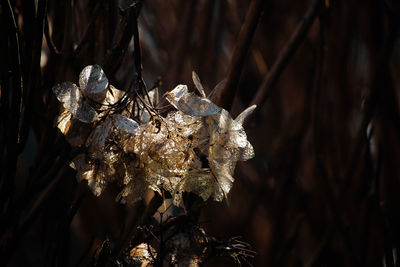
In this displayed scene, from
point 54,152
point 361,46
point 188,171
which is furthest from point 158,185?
point 361,46

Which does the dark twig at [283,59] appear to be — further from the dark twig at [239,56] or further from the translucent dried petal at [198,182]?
the translucent dried petal at [198,182]

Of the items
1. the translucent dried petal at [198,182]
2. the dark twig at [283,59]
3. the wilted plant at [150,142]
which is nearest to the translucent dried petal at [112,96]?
the wilted plant at [150,142]

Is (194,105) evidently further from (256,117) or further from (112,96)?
(256,117)

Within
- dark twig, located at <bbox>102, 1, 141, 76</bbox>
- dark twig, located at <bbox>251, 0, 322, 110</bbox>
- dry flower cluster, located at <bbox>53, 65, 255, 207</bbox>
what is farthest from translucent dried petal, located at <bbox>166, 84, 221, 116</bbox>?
dark twig, located at <bbox>251, 0, 322, 110</bbox>

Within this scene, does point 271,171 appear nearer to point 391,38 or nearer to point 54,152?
point 391,38

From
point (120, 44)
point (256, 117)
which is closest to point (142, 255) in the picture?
point (120, 44)

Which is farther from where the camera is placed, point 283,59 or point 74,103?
point 283,59
